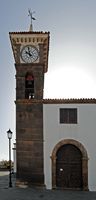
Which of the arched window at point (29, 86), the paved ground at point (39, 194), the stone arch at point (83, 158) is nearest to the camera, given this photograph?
the paved ground at point (39, 194)

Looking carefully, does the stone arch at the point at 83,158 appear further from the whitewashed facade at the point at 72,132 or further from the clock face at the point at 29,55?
the clock face at the point at 29,55

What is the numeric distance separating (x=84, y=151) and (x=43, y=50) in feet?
23.5

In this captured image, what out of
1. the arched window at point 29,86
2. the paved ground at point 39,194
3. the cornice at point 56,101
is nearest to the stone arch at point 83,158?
the paved ground at point 39,194

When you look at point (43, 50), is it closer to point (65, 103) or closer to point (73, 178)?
point (65, 103)

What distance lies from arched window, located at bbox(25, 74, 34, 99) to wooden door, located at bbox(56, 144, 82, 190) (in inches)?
160

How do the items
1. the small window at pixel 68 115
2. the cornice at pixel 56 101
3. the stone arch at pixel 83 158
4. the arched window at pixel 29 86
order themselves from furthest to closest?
the arched window at pixel 29 86 → the small window at pixel 68 115 → the cornice at pixel 56 101 → the stone arch at pixel 83 158

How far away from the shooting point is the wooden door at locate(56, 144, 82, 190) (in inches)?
914

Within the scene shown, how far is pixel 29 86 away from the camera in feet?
81.3

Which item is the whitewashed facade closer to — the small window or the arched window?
the small window

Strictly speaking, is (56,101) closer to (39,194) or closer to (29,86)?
(29,86)

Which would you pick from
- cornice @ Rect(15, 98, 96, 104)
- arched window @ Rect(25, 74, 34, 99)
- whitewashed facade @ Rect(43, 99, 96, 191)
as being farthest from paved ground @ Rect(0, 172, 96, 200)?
arched window @ Rect(25, 74, 34, 99)

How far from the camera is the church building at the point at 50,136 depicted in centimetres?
2312

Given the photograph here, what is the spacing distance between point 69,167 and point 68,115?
3267 millimetres

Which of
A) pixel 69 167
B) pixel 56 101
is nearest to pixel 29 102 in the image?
pixel 56 101
